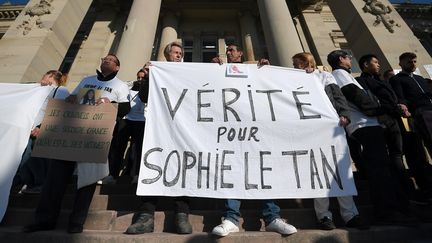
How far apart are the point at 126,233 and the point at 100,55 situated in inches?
521

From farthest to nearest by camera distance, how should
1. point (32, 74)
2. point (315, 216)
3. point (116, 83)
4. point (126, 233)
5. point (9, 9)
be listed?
point (9, 9) → point (32, 74) → point (116, 83) → point (315, 216) → point (126, 233)

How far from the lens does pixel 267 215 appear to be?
3117 mm

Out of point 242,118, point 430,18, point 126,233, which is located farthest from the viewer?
point 430,18

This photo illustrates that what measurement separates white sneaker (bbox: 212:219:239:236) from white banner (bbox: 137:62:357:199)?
0.29 m

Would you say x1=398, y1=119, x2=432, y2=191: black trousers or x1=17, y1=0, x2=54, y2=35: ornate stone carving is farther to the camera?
x1=17, y1=0, x2=54, y2=35: ornate stone carving

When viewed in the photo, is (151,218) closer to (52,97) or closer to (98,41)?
(52,97)

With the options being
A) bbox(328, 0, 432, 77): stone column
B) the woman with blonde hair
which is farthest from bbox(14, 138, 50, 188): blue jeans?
bbox(328, 0, 432, 77): stone column

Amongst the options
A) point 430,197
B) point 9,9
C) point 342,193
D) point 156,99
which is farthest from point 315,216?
point 9,9

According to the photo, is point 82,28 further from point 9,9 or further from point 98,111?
point 98,111

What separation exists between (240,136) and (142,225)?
1.46 m

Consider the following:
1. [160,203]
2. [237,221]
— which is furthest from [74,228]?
[237,221]

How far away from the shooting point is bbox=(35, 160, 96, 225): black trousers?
120 inches

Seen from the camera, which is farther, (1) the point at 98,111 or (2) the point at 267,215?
(1) the point at 98,111

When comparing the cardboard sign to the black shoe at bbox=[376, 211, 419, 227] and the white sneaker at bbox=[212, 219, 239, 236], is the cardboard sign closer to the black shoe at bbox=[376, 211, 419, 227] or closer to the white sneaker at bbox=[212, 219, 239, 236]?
the white sneaker at bbox=[212, 219, 239, 236]
